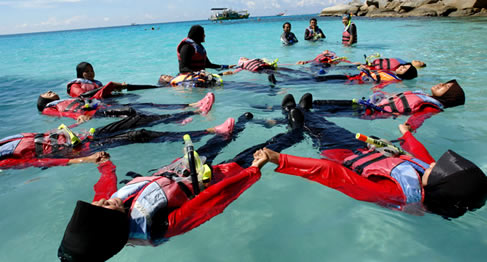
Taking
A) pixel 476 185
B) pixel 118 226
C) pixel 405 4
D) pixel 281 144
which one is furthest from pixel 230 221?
pixel 405 4

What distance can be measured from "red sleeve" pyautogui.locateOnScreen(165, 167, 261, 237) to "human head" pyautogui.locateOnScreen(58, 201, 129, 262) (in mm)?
452

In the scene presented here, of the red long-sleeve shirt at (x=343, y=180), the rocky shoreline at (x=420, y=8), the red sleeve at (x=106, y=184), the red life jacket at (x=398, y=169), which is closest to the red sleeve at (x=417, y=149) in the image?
the red life jacket at (x=398, y=169)

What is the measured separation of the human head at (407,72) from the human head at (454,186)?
183 inches

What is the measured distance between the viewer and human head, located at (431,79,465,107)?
4.42 meters

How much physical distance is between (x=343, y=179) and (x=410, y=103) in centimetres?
245

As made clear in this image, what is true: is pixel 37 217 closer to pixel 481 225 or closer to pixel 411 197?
pixel 411 197

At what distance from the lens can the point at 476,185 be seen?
212 centimetres

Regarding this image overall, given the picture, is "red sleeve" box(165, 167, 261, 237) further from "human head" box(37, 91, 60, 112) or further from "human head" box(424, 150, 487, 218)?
"human head" box(37, 91, 60, 112)

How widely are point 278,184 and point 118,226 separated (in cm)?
163

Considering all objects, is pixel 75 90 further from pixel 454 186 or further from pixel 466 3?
pixel 466 3

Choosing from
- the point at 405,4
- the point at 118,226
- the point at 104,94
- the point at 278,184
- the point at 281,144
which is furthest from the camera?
the point at 405,4

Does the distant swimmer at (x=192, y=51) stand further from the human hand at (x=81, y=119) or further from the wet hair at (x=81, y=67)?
the human hand at (x=81, y=119)

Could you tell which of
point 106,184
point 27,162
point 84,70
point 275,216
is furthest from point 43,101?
point 275,216

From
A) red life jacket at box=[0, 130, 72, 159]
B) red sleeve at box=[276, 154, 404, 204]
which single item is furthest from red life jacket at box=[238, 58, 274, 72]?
red sleeve at box=[276, 154, 404, 204]
